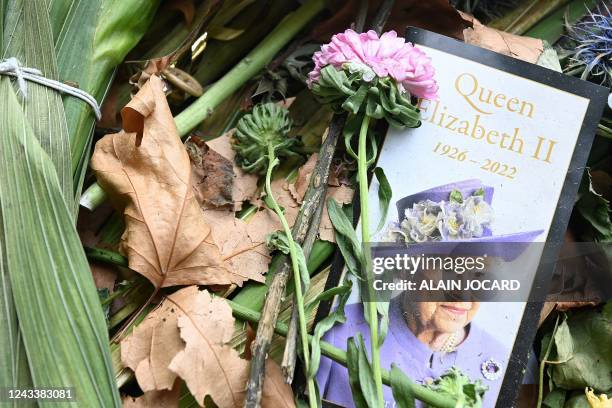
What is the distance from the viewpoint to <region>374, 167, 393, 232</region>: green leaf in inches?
31.5

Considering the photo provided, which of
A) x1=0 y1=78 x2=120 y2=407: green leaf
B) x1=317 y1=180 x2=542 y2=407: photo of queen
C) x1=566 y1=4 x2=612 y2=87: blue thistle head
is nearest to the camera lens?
x1=0 y1=78 x2=120 y2=407: green leaf

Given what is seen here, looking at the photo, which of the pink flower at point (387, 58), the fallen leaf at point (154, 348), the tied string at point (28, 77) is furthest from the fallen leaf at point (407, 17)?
the fallen leaf at point (154, 348)

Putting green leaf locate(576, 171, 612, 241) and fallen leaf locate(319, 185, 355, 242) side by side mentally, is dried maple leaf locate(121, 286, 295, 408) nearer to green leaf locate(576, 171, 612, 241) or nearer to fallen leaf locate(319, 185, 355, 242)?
fallen leaf locate(319, 185, 355, 242)

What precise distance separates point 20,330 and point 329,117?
496mm

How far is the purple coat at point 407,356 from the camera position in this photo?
0.76m

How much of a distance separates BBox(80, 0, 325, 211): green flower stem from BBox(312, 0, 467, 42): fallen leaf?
1.1 inches

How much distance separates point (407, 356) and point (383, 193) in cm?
20

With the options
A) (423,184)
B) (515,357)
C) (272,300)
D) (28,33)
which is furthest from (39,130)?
(515,357)

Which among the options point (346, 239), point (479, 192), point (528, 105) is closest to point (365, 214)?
point (346, 239)

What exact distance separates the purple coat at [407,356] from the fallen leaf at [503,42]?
0.38 m

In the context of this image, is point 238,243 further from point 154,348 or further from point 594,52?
point 594,52

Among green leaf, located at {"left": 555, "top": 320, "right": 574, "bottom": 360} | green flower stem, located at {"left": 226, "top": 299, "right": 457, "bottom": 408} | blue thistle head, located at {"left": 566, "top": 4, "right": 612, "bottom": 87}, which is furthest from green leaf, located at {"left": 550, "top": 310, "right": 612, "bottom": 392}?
blue thistle head, located at {"left": 566, "top": 4, "right": 612, "bottom": 87}

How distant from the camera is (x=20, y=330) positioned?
0.67 m

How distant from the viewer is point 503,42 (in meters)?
0.89
